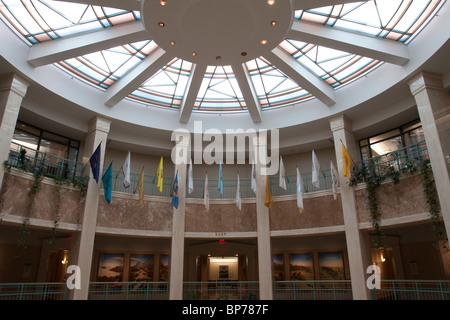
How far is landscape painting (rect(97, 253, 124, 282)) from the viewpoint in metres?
19.5

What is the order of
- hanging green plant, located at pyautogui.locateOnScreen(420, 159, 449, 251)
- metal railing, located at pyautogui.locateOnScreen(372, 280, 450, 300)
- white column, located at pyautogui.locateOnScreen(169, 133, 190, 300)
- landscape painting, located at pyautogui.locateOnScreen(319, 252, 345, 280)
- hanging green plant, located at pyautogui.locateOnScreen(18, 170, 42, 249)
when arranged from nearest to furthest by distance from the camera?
hanging green plant, located at pyautogui.locateOnScreen(420, 159, 449, 251)
hanging green plant, located at pyautogui.locateOnScreen(18, 170, 42, 249)
metal railing, located at pyautogui.locateOnScreen(372, 280, 450, 300)
white column, located at pyautogui.locateOnScreen(169, 133, 190, 300)
landscape painting, located at pyautogui.locateOnScreen(319, 252, 345, 280)

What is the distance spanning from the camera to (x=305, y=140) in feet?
63.4

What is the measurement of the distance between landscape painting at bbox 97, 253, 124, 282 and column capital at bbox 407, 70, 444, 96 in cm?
1796

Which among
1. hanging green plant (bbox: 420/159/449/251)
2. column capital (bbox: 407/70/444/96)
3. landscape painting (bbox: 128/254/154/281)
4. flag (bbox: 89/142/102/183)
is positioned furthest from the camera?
landscape painting (bbox: 128/254/154/281)

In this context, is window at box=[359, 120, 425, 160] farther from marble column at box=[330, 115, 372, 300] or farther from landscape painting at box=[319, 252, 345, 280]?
landscape painting at box=[319, 252, 345, 280]

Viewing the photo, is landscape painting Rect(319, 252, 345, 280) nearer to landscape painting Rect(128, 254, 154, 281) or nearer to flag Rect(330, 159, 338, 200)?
flag Rect(330, 159, 338, 200)

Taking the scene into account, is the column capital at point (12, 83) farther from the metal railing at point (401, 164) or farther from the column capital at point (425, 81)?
the column capital at point (425, 81)

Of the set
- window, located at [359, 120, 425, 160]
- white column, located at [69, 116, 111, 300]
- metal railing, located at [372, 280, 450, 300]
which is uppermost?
window, located at [359, 120, 425, 160]

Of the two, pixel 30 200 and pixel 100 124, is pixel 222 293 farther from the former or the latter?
pixel 100 124

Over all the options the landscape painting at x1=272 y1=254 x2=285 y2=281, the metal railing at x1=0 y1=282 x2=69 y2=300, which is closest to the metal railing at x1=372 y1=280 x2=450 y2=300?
the landscape painting at x1=272 y1=254 x2=285 y2=281

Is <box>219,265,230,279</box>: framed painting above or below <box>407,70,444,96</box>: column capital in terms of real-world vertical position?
below

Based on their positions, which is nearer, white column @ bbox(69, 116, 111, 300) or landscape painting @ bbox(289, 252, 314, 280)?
white column @ bbox(69, 116, 111, 300)

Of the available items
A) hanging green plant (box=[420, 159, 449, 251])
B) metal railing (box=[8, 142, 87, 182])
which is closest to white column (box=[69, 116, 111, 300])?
metal railing (box=[8, 142, 87, 182])

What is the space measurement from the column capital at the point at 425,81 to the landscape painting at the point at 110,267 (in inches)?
707
